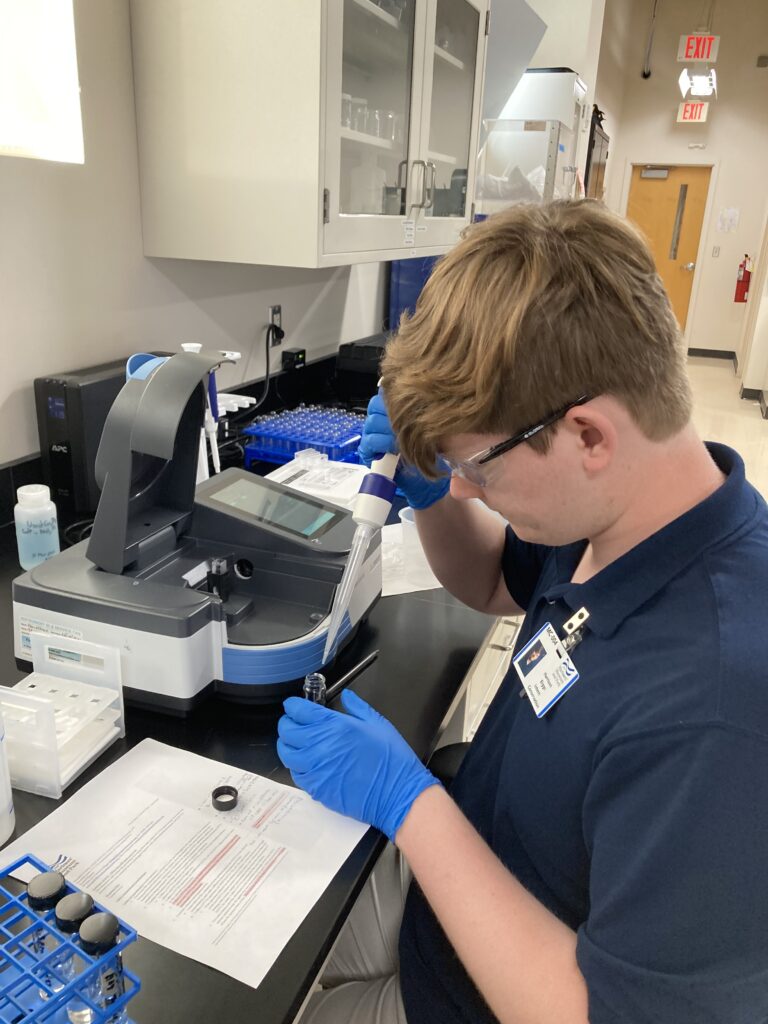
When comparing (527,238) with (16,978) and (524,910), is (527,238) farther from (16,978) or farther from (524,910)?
(16,978)

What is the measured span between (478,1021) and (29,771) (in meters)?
0.58

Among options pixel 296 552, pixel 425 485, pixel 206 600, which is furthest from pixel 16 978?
pixel 425 485

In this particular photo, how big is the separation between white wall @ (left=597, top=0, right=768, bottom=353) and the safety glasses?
25.8 feet

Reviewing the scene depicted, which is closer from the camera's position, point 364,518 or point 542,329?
point 542,329

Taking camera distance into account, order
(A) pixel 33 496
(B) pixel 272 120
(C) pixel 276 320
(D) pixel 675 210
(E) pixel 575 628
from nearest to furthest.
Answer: (E) pixel 575 628, (A) pixel 33 496, (B) pixel 272 120, (C) pixel 276 320, (D) pixel 675 210

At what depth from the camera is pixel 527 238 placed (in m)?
0.68

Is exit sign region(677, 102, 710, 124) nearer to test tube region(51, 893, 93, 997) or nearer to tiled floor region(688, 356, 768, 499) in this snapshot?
tiled floor region(688, 356, 768, 499)

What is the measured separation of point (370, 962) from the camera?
3.33 feet

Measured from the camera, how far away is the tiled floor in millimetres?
4781

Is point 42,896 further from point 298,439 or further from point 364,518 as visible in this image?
point 298,439

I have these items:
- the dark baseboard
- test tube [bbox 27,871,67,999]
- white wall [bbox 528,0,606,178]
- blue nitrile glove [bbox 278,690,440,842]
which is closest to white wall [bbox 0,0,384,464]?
blue nitrile glove [bbox 278,690,440,842]

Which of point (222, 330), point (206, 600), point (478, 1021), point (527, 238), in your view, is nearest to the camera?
point (527, 238)

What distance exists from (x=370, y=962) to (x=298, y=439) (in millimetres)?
1290

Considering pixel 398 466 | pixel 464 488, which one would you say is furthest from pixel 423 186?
pixel 464 488
